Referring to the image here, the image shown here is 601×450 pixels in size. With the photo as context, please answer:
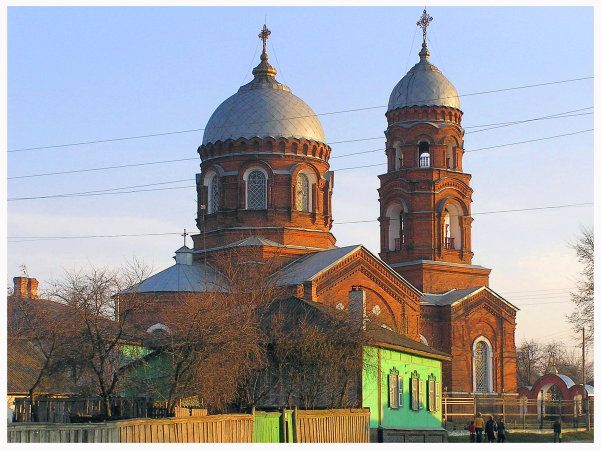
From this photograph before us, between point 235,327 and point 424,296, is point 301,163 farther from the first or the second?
point 235,327

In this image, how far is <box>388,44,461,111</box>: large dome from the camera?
51406mm

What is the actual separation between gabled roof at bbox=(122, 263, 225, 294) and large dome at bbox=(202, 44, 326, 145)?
582 cm

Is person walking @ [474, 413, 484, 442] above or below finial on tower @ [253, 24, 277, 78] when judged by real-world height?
below

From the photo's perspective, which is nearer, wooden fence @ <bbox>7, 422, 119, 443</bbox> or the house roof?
wooden fence @ <bbox>7, 422, 119, 443</bbox>

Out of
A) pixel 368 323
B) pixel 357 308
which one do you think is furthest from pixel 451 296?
pixel 368 323

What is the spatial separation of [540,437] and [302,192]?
14.3 m

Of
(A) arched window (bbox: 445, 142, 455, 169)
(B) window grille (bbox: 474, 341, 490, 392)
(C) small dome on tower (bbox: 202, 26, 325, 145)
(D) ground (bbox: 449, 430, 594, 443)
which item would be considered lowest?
(D) ground (bbox: 449, 430, 594, 443)

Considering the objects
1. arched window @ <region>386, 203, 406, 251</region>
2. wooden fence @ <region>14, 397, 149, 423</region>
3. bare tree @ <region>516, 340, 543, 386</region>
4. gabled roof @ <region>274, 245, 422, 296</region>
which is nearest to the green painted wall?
gabled roof @ <region>274, 245, 422, 296</region>

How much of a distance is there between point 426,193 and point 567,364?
197ft

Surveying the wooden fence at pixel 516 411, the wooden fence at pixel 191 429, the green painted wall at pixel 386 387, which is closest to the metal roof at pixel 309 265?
the wooden fence at pixel 516 411

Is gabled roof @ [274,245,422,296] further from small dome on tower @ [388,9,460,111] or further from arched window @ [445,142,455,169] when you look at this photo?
small dome on tower @ [388,9,460,111]

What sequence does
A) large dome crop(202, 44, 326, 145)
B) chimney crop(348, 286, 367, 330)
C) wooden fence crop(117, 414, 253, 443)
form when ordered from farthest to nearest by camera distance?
large dome crop(202, 44, 326, 145) < chimney crop(348, 286, 367, 330) < wooden fence crop(117, 414, 253, 443)

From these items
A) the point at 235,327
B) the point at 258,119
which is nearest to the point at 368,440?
the point at 235,327

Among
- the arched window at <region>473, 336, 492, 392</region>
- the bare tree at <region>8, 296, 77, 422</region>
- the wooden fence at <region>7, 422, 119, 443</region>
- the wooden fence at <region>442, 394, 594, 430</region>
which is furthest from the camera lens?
the arched window at <region>473, 336, 492, 392</region>
